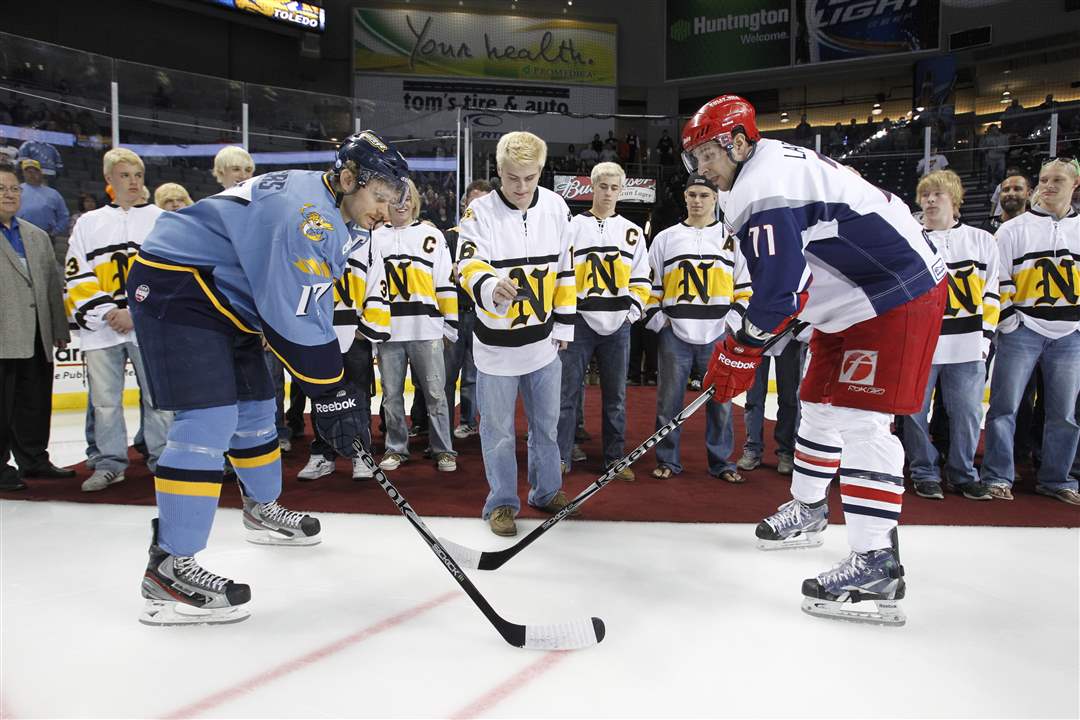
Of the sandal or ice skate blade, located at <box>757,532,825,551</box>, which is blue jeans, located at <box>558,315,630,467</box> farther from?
ice skate blade, located at <box>757,532,825,551</box>

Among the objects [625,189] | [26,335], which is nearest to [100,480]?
[26,335]

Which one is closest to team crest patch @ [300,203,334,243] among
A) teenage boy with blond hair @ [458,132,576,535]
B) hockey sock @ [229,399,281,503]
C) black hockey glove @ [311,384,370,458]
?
black hockey glove @ [311,384,370,458]

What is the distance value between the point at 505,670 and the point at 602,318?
88.2 inches

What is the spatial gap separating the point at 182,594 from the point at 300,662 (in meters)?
0.46

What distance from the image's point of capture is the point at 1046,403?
11.0ft

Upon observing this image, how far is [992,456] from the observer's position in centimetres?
339

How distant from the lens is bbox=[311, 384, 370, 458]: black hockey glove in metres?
2.00

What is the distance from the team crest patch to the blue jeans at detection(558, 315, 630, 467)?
1957 millimetres

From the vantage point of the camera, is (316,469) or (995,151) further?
(995,151)

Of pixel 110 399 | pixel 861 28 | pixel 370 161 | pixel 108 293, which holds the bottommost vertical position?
pixel 110 399

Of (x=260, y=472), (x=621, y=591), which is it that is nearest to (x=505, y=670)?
(x=621, y=591)

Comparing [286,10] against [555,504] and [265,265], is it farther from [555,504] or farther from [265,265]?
[265,265]

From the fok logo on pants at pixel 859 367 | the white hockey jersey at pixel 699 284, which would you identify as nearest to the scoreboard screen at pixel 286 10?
the white hockey jersey at pixel 699 284

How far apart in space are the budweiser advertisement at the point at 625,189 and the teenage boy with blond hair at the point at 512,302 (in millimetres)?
6816
